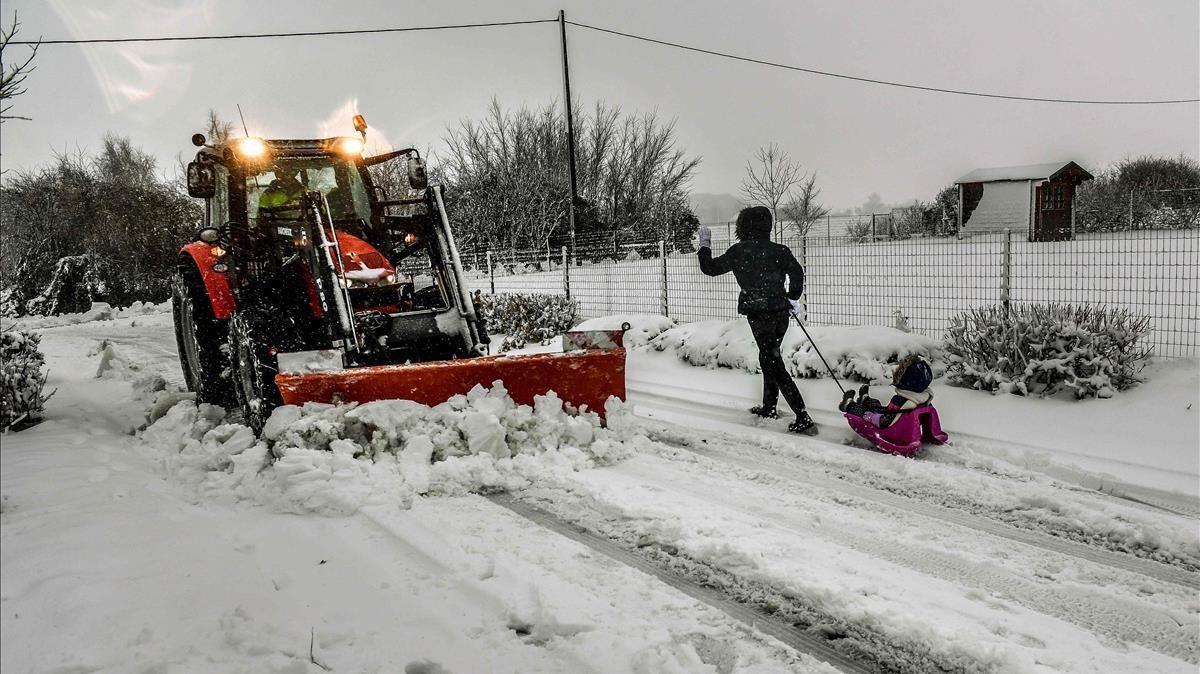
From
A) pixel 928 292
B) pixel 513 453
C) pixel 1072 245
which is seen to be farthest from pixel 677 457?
pixel 1072 245

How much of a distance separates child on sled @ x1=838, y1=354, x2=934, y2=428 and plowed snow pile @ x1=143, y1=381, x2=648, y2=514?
159cm

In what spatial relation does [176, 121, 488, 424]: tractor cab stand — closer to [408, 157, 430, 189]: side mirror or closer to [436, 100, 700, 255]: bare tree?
[408, 157, 430, 189]: side mirror

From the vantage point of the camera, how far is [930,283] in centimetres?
1123

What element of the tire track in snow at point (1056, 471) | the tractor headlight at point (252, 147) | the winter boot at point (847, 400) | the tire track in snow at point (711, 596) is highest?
the tractor headlight at point (252, 147)

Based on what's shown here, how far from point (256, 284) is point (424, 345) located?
1.18 m

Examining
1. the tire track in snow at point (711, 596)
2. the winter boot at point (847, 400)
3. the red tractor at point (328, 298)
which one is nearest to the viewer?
the tire track in snow at point (711, 596)

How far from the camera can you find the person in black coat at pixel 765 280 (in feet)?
17.4

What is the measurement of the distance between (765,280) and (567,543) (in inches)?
116

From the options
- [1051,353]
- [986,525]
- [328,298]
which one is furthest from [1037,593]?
[328,298]

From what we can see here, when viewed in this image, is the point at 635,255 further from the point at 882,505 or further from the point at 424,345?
the point at 882,505

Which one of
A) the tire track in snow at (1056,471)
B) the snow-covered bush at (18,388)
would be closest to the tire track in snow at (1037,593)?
the tire track in snow at (1056,471)

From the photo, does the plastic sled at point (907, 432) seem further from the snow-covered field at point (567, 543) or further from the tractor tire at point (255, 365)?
the tractor tire at point (255, 365)

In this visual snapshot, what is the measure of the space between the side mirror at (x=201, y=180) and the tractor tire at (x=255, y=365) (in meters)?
1.21

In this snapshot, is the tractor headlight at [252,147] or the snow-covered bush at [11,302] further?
the tractor headlight at [252,147]
